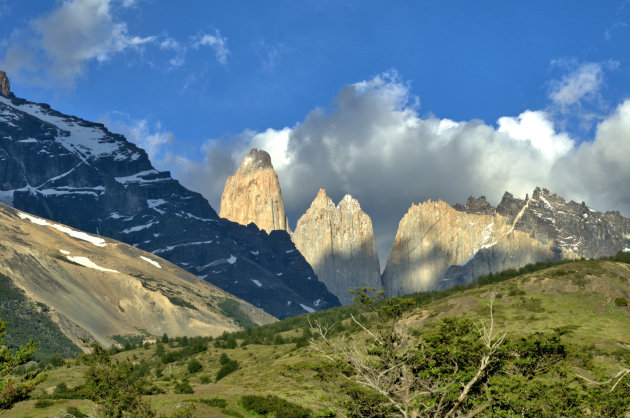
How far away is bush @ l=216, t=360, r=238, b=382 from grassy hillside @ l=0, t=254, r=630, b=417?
0.22 metres

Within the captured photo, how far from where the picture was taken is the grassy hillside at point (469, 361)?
30906mm

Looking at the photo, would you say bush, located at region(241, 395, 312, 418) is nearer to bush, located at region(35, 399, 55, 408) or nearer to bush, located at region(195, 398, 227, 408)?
bush, located at region(195, 398, 227, 408)

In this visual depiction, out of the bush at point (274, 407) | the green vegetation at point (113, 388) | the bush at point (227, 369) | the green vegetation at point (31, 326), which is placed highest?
the green vegetation at point (31, 326)

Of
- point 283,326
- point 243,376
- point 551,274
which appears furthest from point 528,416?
point 283,326

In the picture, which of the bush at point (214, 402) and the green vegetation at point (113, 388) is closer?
the green vegetation at point (113, 388)

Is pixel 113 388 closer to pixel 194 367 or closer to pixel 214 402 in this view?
pixel 214 402

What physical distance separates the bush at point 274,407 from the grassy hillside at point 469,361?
18 cm

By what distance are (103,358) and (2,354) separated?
55.2ft

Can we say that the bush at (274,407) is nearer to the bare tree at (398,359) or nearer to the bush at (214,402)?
the bush at (214,402)

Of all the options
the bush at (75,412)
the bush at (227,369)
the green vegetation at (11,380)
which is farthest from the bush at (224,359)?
the green vegetation at (11,380)

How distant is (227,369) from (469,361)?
80387mm

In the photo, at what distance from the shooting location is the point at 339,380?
99.3 feet

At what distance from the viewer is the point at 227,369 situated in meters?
106

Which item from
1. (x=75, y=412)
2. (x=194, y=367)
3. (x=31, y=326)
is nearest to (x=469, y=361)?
(x=75, y=412)
